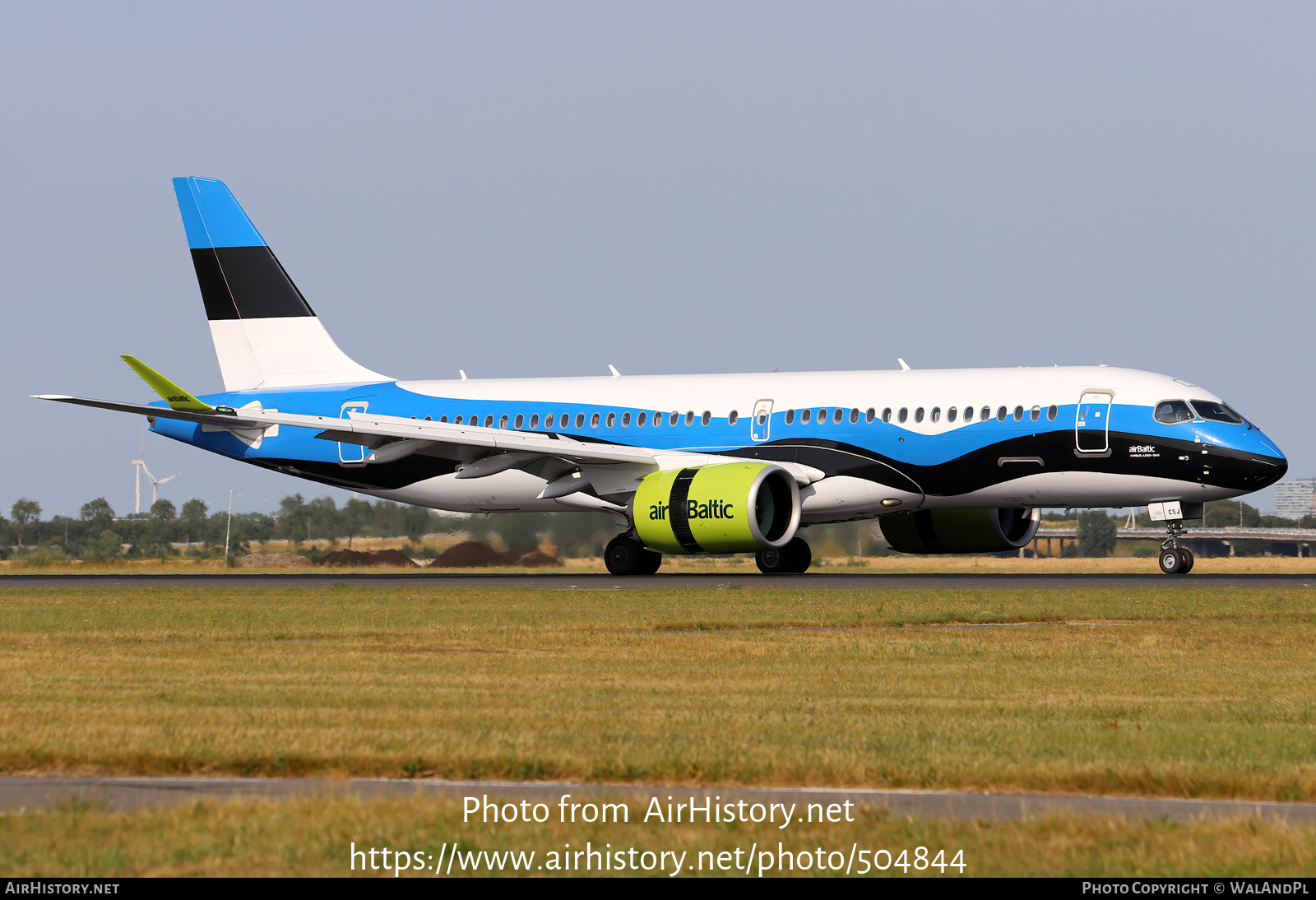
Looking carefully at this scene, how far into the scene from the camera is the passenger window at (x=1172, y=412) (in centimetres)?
2880

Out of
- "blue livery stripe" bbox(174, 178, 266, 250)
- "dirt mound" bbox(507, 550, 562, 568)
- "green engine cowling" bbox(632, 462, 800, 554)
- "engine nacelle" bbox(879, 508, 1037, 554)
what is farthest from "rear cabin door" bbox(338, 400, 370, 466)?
"engine nacelle" bbox(879, 508, 1037, 554)

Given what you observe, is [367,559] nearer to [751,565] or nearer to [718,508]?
[751,565]

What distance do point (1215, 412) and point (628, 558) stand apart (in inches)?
463

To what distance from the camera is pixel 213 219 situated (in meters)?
39.0

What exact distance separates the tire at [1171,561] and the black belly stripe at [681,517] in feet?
29.3

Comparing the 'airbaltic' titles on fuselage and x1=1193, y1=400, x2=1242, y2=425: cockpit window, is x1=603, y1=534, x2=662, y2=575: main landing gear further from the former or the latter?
x1=1193, y1=400, x2=1242, y2=425: cockpit window

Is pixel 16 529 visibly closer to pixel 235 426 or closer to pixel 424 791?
pixel 235 426

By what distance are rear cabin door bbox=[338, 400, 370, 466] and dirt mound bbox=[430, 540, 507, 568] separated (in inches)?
259

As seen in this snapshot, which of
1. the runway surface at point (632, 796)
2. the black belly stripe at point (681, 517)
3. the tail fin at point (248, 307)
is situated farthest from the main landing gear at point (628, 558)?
the runway surface at point (632, 796)

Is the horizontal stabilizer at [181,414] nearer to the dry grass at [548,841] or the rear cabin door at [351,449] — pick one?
the rear cabin door at [351,449]

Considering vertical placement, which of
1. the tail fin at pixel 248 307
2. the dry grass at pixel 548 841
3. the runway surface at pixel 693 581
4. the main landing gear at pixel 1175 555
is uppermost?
the tail fin at pixel 248 307

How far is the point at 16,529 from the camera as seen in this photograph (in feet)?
204

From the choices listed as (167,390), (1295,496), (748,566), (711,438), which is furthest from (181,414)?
(1295,496)
